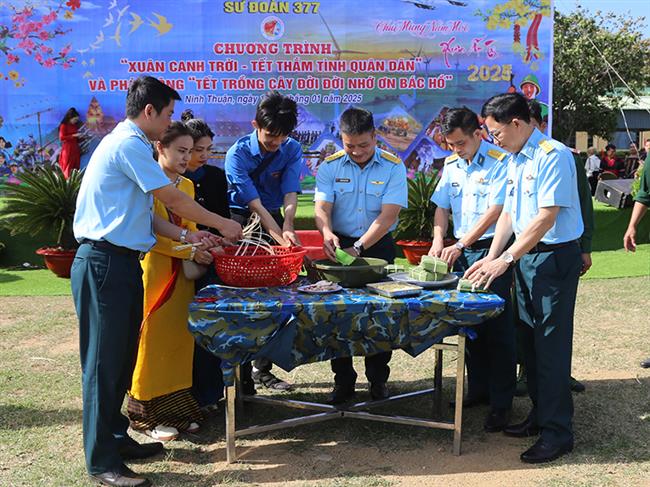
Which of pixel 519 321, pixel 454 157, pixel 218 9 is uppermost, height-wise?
pixel 218 9

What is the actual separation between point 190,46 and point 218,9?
0.68 metres

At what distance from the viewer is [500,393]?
351 centimetres

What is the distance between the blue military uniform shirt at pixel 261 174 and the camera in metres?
3.81

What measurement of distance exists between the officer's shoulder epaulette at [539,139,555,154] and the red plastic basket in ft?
3.89

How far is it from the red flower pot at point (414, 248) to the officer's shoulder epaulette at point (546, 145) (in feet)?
15.7

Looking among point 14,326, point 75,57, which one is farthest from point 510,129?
point 75,57

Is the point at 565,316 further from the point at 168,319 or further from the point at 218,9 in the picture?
the point at 218,9

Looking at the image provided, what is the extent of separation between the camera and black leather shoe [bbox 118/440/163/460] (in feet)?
10.3

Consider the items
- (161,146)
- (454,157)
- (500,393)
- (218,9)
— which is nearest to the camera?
(161,146)

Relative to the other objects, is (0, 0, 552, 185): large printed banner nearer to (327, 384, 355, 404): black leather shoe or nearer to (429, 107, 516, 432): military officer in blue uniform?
(429, 107, 516, 432): military officer in blue uniform

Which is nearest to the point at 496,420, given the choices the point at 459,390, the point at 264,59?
the point at 459,390

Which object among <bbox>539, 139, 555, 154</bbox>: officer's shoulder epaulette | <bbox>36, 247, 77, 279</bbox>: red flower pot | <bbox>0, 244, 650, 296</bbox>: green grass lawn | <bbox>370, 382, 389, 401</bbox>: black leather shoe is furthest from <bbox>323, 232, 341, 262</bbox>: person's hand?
<bbox>36, 247, 77, 279</bbox>: red flower pot

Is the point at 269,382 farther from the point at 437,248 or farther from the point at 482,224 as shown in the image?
the point at 482,224

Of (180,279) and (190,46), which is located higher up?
(190,46)
